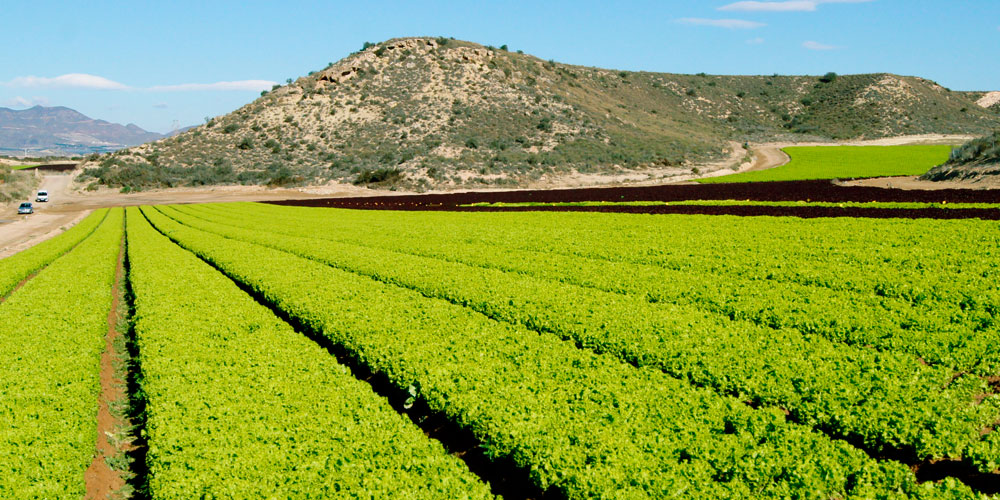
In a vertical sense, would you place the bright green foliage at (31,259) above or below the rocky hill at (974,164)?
below

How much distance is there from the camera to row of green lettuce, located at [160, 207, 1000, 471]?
8289 mm

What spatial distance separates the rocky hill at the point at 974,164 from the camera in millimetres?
47281

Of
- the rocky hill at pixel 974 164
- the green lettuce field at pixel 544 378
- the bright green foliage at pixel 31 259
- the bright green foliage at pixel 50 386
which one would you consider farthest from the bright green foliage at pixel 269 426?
the rocky hill at pixel 974 164

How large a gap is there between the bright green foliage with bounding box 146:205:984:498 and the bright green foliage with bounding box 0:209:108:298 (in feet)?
62.2

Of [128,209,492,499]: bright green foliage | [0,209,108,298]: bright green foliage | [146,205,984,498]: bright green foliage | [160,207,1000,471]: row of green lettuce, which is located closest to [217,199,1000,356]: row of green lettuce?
[160,207,1000,471]: row of green lettuce

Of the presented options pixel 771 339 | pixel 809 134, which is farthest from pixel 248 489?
pixel 809 134

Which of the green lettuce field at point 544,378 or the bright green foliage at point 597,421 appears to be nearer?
the bright green foliage at point 597,421

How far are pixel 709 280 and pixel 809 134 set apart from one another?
14220 centimetres

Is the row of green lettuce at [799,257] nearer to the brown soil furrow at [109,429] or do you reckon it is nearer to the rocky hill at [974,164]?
the brown soil furrow at [109,429]

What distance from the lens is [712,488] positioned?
7129 millimetres

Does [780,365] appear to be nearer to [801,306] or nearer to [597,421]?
[597,421]

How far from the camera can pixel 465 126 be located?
10619 centimetres

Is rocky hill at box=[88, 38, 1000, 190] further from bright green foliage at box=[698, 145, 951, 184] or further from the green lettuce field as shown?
the green lettuce field

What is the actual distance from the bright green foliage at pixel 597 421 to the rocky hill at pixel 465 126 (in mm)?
73820
